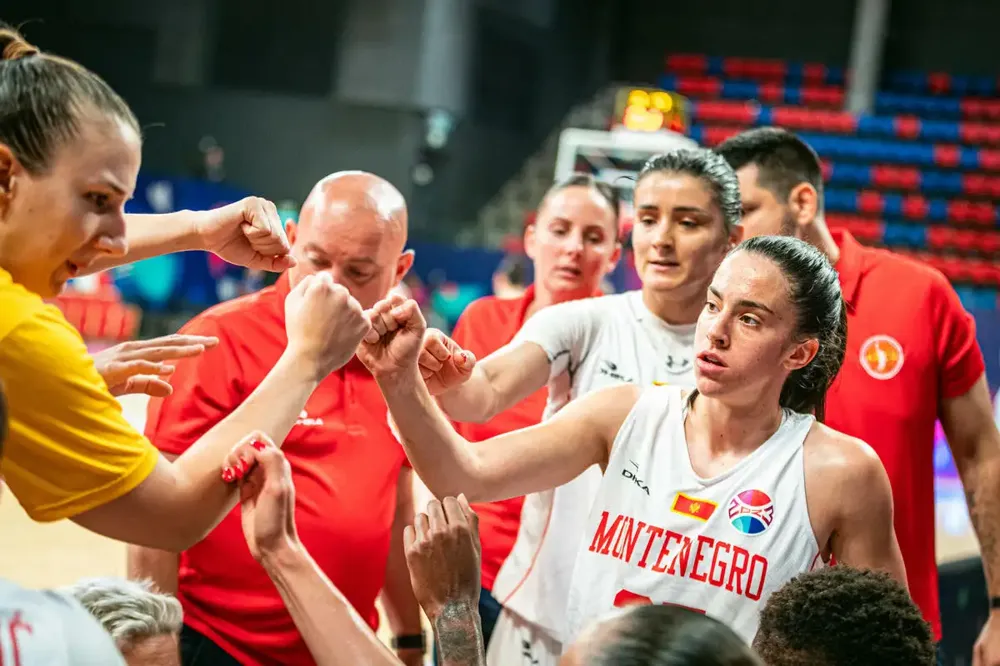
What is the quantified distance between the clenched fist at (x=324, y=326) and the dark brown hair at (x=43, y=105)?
0.44 metres

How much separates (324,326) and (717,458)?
926 millimetres

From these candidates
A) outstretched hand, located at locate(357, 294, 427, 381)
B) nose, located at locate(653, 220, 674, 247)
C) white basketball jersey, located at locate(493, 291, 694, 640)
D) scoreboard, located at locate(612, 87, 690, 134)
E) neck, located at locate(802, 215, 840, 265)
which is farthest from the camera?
scoreboard, located at locate(612, 87, 690, 134)

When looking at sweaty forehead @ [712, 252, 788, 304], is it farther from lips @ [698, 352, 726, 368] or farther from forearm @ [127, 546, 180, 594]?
forearm @ [127, 546, 180, 594]

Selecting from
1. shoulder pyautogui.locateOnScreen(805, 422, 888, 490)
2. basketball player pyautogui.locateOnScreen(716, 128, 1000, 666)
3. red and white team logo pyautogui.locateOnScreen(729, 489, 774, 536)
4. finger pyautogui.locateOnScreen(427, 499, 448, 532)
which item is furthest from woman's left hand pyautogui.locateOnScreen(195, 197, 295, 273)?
basketball player pyautogui.locateOnScreen(716, 128, 1000, 666)

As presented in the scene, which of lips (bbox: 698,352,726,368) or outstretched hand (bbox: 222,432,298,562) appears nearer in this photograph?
outstretched hand (bbox: 222,432,298,562)

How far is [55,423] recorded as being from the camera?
153cm

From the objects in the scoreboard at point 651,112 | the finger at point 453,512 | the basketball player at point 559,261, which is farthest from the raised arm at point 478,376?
the scoreboard at point 651,112

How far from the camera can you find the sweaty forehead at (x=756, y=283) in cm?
231

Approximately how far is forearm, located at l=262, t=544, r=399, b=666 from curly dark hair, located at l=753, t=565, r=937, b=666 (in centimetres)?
62

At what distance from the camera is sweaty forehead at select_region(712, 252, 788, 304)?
2312 mm

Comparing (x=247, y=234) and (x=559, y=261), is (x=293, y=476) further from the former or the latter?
(x=559, y=261)

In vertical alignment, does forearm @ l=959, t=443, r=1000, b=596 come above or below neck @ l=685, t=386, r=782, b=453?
below

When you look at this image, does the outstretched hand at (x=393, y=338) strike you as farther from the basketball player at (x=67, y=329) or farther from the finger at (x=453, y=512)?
the basketball player at (x=67, y=329)

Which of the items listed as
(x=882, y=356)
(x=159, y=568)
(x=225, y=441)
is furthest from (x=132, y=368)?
A: (x=882, y=356)
